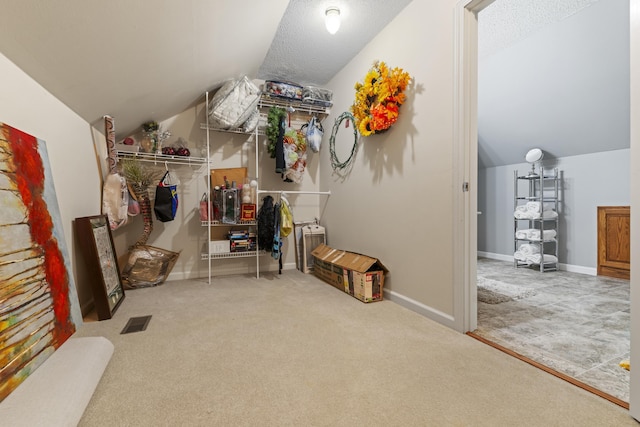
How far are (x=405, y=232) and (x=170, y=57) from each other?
2.23 metres

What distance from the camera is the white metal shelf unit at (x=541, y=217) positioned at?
154 inches

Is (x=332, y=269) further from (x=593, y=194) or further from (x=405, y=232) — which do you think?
(x=593, y=194)

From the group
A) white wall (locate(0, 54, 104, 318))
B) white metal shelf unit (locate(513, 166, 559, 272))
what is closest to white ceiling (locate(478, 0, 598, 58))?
white metal shelf unit (locate(513, 166, 559, 272))

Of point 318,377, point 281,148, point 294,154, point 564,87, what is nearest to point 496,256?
point 564,87

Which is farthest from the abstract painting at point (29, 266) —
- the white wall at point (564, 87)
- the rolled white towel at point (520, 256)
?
the rolled white towel at point (520, 256)

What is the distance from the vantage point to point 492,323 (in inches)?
80.7

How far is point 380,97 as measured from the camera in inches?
94.3

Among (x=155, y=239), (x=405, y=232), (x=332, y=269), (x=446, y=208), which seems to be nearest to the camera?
(x=446, y=208)

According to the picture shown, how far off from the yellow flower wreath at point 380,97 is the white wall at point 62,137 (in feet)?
7.30

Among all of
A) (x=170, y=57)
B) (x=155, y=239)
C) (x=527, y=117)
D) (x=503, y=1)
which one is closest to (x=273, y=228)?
(x=155, y=239)

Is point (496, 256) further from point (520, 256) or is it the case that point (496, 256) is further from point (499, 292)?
point (499, 292)

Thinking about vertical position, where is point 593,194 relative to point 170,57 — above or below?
below

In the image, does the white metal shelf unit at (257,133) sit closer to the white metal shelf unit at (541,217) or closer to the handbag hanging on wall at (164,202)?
the handbag hanging on wall at (164,202)

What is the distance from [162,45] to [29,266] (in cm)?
153
